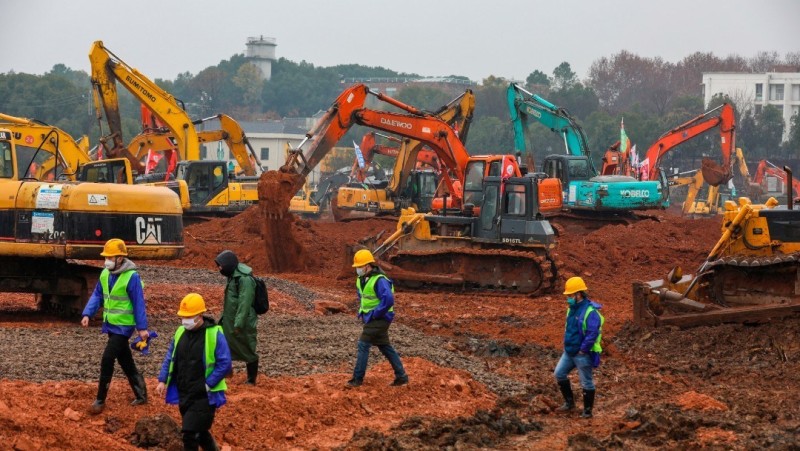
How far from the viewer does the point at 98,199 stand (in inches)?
695

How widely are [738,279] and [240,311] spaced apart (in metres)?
8.51

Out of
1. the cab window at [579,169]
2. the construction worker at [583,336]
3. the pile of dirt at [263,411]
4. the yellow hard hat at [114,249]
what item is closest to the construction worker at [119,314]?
the yellow hard hat at [114,249]

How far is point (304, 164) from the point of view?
27625 millimetres

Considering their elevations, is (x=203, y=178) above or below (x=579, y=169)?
below

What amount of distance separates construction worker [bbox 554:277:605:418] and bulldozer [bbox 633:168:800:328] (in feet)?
16.2

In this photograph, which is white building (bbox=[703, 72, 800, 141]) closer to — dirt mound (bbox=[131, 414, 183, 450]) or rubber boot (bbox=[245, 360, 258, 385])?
rubber boot (bbox=[245, 360, 258, 385])

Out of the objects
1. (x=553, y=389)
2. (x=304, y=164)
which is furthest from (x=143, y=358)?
(x=304, y=164)

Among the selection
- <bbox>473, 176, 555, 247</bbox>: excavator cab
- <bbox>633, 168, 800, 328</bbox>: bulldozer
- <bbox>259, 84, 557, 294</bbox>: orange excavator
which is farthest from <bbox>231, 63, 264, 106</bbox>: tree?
<bbox>633, 168, 800, 328</bbox>: bulldozer

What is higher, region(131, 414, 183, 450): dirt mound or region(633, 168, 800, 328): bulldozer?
region(633, 168, 800, 328): bulldozer

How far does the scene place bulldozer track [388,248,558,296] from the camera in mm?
23969

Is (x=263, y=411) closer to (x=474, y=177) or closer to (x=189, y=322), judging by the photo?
(x=189, y=322)

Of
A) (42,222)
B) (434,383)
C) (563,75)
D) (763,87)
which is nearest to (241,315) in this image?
(434,383)

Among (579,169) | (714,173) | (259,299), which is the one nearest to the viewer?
(259,299)

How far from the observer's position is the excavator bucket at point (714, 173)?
48.5 meters
